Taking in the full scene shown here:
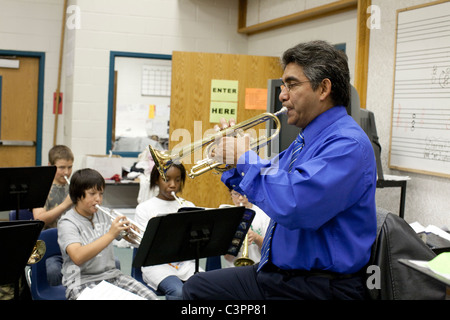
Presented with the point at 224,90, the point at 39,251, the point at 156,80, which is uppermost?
the point at 156,80

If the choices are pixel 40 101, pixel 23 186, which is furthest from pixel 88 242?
pixel 40 101

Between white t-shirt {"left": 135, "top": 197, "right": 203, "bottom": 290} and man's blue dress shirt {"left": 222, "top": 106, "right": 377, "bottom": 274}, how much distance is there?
1.09 m

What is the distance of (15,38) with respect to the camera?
5.93 metres

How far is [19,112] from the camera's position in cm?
614

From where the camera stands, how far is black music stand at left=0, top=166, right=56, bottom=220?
2984 millimetres

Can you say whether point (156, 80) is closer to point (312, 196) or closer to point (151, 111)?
point (151, 111)

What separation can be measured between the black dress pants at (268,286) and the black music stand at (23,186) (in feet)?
4.69

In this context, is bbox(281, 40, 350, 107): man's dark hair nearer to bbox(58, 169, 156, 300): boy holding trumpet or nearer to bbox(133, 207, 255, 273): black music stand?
bbox(133, 207, 255, 273): black music stand

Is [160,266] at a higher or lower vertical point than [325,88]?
lower

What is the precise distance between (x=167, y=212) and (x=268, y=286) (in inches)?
60.1

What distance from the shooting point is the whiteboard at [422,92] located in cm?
315
